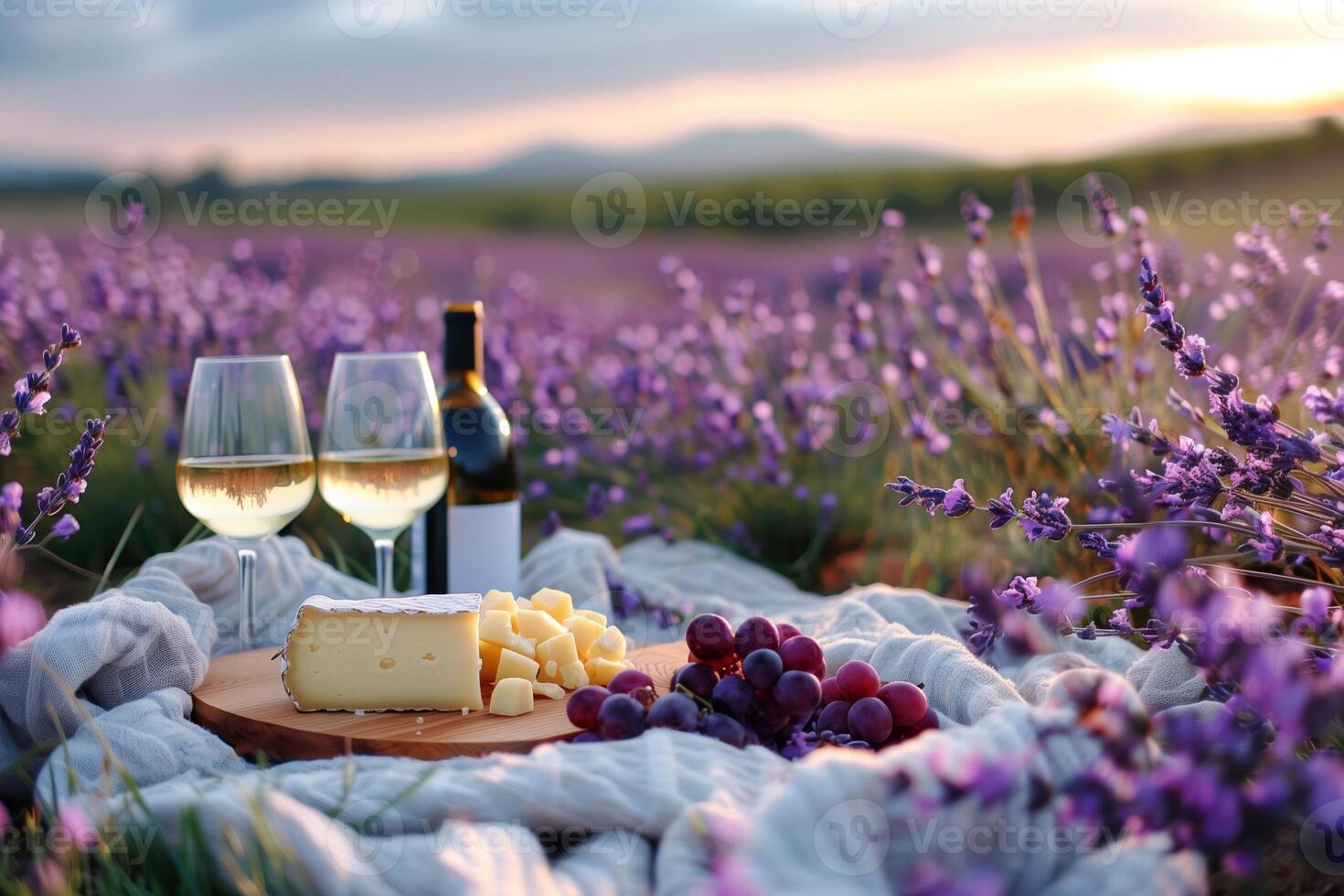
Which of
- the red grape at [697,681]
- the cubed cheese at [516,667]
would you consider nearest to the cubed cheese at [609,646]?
the cubed cheese at [516,667]

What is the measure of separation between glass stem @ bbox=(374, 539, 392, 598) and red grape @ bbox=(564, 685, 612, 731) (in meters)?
0.74

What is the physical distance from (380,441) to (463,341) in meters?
0.45

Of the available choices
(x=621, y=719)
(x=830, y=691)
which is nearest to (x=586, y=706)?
(x=621, y=719)

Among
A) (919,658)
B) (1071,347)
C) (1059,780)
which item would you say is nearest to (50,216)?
(1071,347)

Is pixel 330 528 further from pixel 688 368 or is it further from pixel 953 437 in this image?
pixel 953 437

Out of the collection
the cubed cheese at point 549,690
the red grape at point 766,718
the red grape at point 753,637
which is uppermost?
the red grape at point 753,637

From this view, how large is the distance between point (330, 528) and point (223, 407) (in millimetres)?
1327

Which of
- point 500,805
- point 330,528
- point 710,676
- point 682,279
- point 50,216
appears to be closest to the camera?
point 500,805

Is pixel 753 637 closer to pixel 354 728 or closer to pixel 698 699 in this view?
pixel 698 699

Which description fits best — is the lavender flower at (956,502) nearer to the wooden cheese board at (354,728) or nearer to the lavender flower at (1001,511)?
the lavender flower at (1001,511)

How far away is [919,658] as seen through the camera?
1877 mm

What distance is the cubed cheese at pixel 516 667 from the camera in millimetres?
1855

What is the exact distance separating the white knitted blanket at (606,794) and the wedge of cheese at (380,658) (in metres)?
0.17

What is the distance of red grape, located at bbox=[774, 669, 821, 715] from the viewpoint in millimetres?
1602
